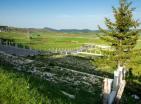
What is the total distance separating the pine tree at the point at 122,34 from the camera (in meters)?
38.3

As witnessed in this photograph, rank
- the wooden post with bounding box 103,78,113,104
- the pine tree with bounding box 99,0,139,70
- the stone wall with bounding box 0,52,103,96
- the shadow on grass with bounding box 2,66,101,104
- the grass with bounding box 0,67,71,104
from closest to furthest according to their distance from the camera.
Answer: the grass with bounding box 0,67,71,104, the shadow on grass with bounding box 2,66,101,104, the wooden post with bounding box 103,78,113,104, the stone wall with bounding box 0,52,103,96, the pine tree with bounding box 99,0,139,70

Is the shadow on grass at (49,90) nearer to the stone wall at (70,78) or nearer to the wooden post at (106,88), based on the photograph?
the wooden post at (106,88)

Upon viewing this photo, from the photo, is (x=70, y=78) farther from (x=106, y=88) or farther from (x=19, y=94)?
(x=19, y=94)

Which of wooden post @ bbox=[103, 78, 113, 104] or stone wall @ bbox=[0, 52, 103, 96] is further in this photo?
stone wall @ bbox=[0, 52, 103, 96]

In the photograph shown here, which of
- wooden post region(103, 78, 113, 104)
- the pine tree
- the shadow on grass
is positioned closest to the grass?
the shadow on grass

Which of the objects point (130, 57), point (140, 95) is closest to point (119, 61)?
point (130, 57)

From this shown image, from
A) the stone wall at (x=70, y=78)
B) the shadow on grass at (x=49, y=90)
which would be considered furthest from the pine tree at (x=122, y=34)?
the shadow on grass at (x=49, y=90)

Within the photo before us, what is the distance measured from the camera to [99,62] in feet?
131

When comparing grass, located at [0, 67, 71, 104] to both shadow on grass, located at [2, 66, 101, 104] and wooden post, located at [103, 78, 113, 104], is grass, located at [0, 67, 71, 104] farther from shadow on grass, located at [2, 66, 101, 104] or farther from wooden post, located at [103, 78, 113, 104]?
wooden post, located at [103, 78, 113, 104]

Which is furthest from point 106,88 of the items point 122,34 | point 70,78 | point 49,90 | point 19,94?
point 122,34

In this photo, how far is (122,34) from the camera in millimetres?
38031

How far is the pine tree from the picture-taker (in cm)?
3831

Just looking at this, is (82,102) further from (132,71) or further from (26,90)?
(132,71)

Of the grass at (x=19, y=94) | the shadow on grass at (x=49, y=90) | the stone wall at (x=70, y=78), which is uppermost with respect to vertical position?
the grass at (x=19, y=94)
